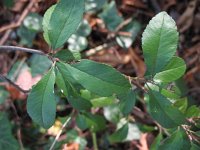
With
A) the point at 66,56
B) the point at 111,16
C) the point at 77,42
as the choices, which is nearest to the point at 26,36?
the point at 77,42

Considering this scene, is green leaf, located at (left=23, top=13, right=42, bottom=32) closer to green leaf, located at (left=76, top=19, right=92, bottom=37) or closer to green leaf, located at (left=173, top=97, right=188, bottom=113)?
green leaf, located at (left=76, top=19, right=92, bottom=37)

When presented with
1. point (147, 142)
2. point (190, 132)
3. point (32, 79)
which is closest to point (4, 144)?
point (32, 79)

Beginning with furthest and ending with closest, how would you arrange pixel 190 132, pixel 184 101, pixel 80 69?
pixel 184 101, pixel 190 132, pixel 80 69

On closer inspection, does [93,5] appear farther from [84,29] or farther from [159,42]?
[159,42]

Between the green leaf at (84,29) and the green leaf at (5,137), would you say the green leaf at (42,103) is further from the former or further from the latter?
the green leaf at (84,29)

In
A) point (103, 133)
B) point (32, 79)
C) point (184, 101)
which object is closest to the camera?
point (184, 101)

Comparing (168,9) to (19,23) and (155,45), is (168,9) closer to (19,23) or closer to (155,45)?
(19,23)

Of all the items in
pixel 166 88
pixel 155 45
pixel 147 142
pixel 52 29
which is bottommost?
pixel 147 142

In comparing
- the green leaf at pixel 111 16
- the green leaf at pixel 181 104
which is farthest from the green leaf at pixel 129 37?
the green leaf at pixel 181 104
